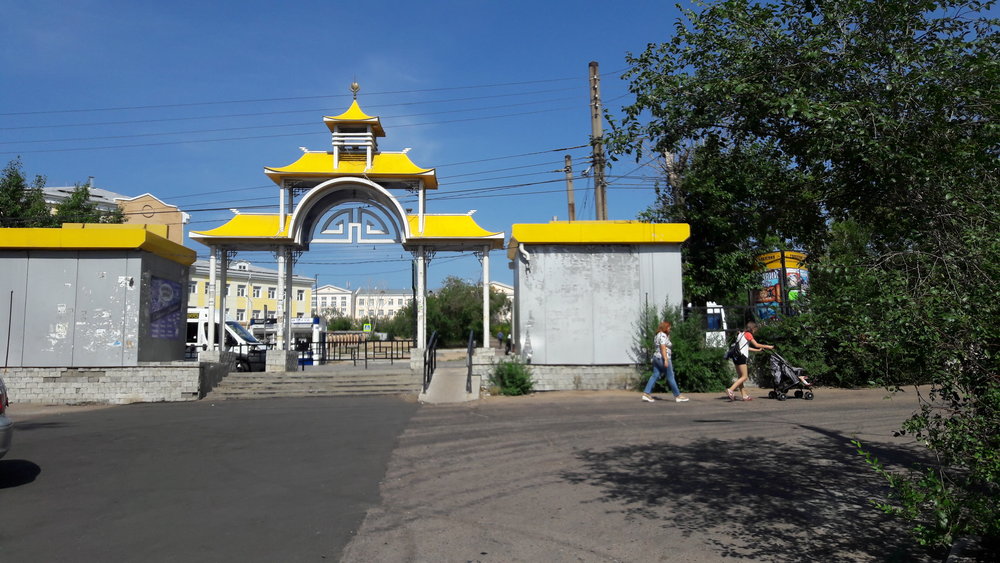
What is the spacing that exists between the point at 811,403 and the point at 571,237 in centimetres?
624

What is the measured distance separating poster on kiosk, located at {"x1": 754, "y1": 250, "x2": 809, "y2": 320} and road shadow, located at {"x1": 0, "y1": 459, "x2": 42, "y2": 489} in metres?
13.6

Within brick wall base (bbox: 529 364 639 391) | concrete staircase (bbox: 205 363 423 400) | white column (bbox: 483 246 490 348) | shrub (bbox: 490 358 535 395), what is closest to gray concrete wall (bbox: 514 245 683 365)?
brick wall base (bbox: 529 364 639 391)

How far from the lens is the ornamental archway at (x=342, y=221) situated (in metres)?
19.1

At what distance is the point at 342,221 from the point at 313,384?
544 centimetres

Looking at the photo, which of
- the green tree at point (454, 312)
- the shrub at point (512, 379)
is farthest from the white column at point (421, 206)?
the green tree at point (454, 312)

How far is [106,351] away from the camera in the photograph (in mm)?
15070

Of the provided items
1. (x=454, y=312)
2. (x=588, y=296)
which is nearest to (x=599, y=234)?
(x=588, y=296)

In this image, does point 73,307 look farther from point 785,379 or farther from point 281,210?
point 785,379

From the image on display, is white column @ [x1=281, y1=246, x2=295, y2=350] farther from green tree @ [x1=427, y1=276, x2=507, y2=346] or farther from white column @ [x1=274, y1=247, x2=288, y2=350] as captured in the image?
green tree @ [x1=427, y1=276, x2=507, y2=346]

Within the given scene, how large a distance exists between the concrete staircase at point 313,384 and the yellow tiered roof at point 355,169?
19.8 ft

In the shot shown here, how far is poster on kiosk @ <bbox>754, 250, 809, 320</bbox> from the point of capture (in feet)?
49.9

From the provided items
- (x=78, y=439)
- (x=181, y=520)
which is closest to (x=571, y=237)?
(x=78, y=439)

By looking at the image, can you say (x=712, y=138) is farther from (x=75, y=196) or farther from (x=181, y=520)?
(x=75, y=196)

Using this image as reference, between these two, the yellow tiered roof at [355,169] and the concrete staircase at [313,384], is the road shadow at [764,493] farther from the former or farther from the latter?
the yellow tiered roof at [355,169]
